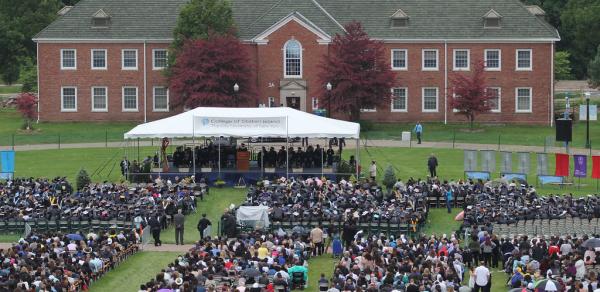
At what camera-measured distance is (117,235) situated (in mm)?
49156

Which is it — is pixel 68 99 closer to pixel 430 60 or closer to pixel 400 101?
pixel 400 101

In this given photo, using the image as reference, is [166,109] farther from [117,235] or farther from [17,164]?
[117,235]

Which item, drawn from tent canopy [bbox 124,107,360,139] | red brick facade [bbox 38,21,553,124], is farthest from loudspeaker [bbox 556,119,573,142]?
red brick facade [bbox 38,21,553,124]

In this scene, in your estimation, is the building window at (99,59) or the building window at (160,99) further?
the building window at (99,59)

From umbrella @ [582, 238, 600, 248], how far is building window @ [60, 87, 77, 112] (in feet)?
182

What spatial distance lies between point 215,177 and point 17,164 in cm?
1256

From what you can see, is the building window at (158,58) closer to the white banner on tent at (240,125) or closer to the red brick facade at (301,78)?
the red brick facade at (301,78)

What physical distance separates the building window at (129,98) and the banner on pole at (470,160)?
1365 inches

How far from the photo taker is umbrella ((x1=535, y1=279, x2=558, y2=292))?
38.7 metres

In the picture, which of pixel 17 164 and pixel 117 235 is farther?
pixel 17 164

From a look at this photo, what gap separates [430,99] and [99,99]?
21552 mm

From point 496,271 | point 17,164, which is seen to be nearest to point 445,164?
point 17,164

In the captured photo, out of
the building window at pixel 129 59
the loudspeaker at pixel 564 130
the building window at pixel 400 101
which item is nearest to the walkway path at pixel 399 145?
the loudspeaker at pixel 564 130

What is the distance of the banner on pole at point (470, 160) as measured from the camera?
6594 centimetres
